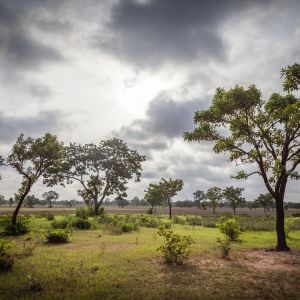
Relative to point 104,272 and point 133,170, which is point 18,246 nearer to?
point 104,272

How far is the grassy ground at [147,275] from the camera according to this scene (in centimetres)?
941

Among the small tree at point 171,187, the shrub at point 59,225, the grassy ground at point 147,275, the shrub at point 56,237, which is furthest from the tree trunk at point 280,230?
the small tree at point 171,187

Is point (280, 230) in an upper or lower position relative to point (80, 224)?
upper

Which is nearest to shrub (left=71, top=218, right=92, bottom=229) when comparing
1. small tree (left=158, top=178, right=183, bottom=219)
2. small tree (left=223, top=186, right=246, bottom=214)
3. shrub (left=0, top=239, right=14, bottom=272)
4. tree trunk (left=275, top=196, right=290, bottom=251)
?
shrub (left=0, top=239, right=14, bottom=272)

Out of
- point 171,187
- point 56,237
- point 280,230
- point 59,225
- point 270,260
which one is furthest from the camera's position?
point 171,187

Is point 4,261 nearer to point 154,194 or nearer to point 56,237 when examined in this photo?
point 56,237

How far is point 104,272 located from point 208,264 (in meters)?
4.91

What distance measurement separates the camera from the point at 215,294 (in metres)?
9.44

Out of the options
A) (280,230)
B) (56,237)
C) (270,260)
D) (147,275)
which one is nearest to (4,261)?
(147,275)

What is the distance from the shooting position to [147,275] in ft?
37.8

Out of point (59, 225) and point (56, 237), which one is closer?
point (56, 237)

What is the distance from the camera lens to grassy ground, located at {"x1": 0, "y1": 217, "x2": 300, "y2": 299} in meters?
9.41

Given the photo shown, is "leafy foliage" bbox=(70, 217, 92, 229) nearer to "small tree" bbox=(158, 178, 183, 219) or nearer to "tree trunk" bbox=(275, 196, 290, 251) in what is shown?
"tree trunk" bbox=(275, 196, 290, 251)

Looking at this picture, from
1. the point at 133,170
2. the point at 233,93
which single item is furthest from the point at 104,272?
the point at 133,170
